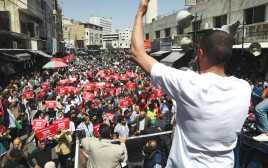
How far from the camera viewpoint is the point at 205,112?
1.08m

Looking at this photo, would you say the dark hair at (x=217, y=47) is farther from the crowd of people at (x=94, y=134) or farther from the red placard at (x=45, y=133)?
the red placard at (x=45, y=133)

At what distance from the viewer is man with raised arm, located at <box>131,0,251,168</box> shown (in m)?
1.08

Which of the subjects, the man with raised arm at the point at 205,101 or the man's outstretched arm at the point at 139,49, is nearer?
the man with raised arm at the point at 205,101

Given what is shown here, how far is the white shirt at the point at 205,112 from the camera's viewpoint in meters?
1.07

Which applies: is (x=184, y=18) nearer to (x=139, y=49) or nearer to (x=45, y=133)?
(x=139, y=49)

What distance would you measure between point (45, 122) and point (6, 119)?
1140 mm

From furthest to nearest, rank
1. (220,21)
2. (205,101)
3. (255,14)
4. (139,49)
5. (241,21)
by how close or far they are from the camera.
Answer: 1. (220,21)
2. (241,21)
3. (255,14)
4. (139,49)
5. (205,101)

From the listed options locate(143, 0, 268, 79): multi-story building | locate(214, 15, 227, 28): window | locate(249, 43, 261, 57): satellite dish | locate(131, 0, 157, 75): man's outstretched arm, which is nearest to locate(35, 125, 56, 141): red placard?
locate(131, 0, 157, 75): man's outstretched arm

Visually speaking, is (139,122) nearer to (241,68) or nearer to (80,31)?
(241,68)

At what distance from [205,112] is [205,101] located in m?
0.06

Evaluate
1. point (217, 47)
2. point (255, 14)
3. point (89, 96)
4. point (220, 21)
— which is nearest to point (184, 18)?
point (217, 47)

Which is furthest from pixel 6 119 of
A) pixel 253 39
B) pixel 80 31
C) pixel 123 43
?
pixel 123 43

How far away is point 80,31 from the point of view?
312 feet

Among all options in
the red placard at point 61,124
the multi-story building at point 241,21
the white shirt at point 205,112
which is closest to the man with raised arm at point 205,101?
the white shirt at point 205,112
